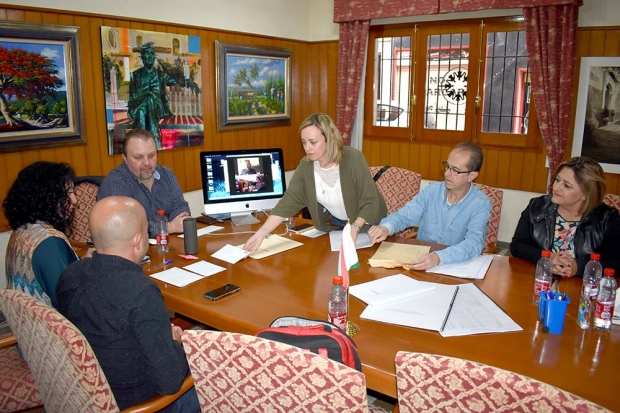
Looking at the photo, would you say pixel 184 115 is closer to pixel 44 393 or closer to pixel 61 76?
pixel 61 76

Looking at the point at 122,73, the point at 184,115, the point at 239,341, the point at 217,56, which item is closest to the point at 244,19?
the point at 217,56

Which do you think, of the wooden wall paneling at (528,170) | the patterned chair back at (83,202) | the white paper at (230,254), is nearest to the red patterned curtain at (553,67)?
the wooden wall paneling at (528,170)

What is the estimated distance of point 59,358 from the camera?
1349mm

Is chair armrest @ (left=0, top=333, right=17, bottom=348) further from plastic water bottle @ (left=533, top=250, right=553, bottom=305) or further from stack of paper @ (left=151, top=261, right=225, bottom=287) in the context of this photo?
plastic water bottle @ (left=533, top=250, right=553, bottom=305)

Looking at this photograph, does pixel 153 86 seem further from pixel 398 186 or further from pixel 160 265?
pixel 160 265

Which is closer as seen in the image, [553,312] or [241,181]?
[553,312]

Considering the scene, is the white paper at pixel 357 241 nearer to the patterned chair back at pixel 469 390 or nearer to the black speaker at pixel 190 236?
the black speaker at pixel 190 236

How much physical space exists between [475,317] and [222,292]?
3.25ft

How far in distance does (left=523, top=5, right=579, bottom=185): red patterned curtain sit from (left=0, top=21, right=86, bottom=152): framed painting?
154 inches

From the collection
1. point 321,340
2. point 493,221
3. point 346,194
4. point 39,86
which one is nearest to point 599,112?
point 493,221

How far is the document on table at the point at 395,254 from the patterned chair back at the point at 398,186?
3.33 feet

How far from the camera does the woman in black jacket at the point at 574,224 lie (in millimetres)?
2229

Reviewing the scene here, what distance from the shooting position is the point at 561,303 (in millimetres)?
1602

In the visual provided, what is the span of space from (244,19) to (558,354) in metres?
4.60
